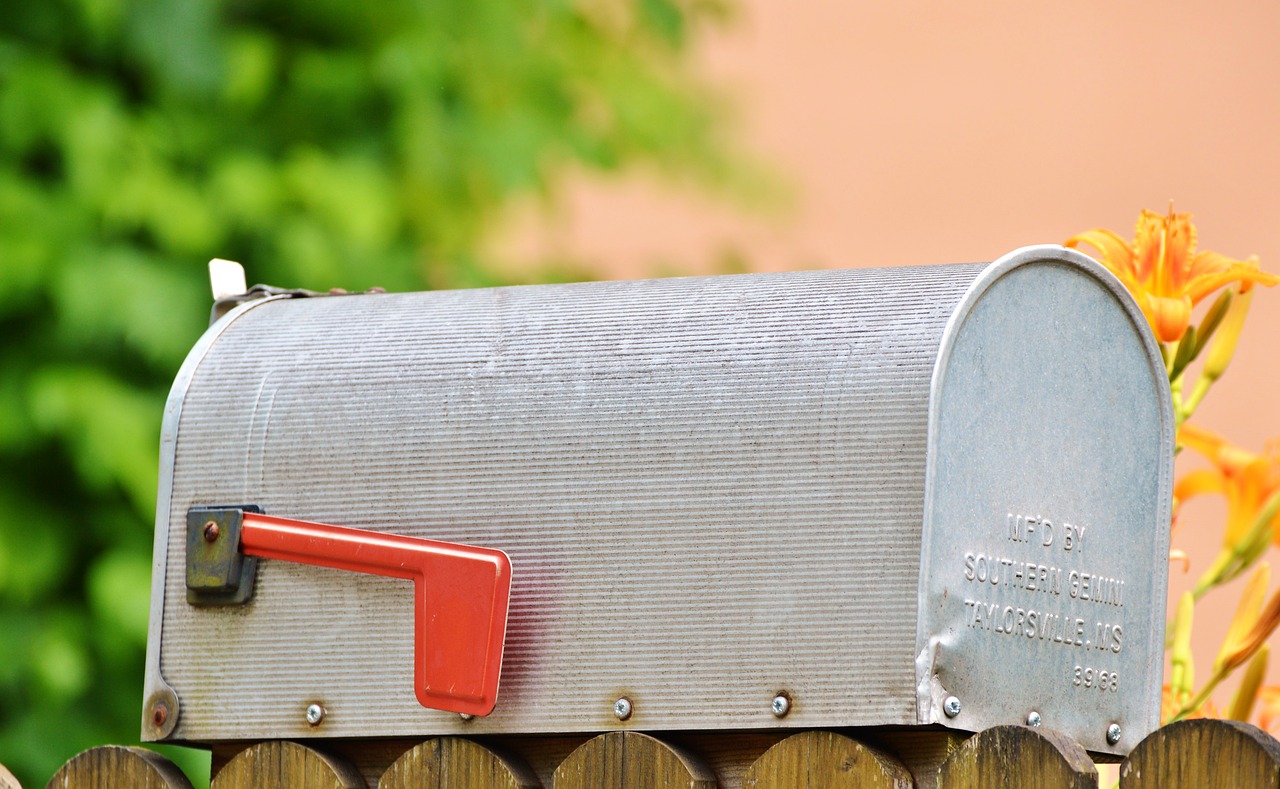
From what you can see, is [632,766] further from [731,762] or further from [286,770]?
[286,770]

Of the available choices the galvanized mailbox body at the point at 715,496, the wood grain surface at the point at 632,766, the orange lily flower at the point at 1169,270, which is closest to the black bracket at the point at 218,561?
the galvanized mailbox body at the point at 715,496

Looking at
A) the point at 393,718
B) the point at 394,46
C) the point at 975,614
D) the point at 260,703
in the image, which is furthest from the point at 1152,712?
the point at 394,46

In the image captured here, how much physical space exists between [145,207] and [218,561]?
5.23 feet

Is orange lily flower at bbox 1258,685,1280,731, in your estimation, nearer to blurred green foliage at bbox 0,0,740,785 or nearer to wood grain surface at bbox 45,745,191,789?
wood grain surface at bbox 45,745,191,789

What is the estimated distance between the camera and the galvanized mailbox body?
1.05 meters

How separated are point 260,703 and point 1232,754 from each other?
65cm

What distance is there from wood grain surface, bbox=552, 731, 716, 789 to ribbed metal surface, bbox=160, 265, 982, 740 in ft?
0.05

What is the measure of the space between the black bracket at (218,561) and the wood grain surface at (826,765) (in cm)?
40

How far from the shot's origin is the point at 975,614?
105cm

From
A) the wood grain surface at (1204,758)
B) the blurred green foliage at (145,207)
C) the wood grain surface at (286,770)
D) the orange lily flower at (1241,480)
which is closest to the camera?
the wood grain surface at (1204,758)

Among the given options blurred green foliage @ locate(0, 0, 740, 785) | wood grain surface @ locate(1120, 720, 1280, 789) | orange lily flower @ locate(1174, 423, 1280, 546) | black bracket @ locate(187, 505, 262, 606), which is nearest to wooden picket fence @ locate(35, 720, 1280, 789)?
wood grain surface @ locate(1120, 720, 1280, 789)

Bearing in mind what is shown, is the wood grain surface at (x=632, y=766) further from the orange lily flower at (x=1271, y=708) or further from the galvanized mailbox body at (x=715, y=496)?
the orange lily flower at (x=1271, y=708)

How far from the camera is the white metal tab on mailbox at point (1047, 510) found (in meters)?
1.04

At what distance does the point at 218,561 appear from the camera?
1.24m
